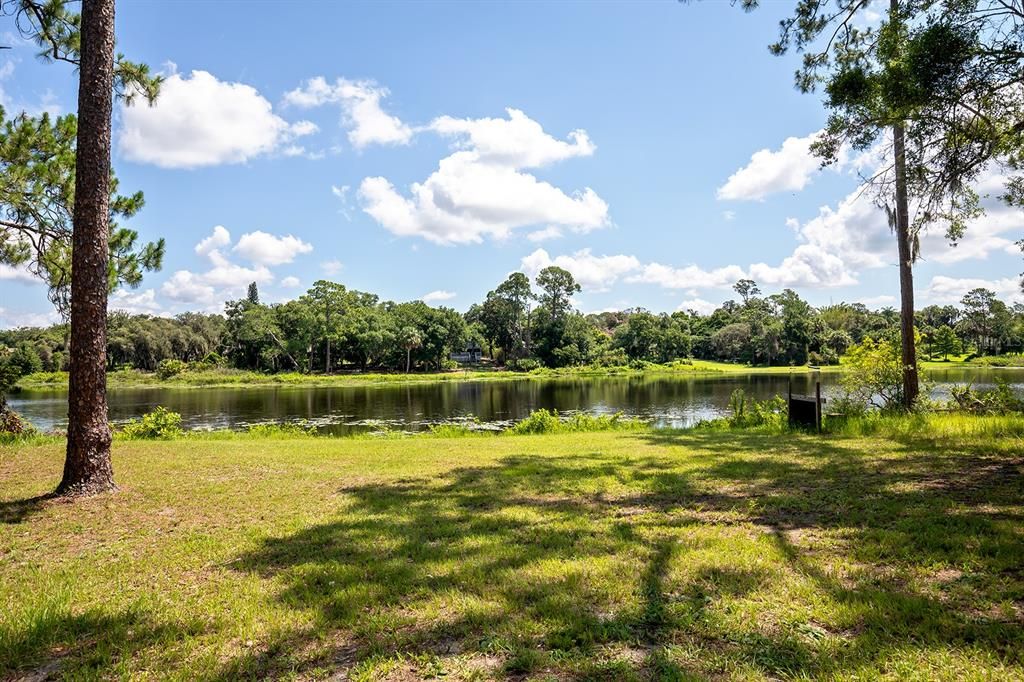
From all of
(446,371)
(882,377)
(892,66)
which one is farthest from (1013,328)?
(892,66)

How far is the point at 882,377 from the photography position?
1434cm

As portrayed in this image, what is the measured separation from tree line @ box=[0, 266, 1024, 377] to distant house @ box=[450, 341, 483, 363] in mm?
1654

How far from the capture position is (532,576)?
4125 millimetres

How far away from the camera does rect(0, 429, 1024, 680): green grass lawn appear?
3.04m

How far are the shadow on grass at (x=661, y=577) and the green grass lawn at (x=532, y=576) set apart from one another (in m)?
0.02

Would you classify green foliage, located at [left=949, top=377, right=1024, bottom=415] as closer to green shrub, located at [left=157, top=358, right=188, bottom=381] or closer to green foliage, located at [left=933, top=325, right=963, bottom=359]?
green shrub, located at [left=157, top=358, right=188, bottom=381]

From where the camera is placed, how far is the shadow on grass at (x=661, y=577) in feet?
9.95

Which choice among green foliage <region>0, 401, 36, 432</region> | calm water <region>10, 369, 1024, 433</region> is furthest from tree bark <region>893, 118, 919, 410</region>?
green foliage <region>0, 401, 36, 432</region>

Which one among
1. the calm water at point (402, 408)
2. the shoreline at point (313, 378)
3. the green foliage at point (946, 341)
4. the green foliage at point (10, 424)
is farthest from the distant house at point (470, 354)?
the green foliage at point (10, 424)

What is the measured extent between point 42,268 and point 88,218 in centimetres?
572

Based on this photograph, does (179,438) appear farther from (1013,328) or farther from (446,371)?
(1013,328)

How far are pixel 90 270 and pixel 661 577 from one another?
25.0 ft

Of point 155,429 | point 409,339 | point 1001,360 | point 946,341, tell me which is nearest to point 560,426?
point 155,429

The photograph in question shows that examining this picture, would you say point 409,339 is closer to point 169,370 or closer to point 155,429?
point 169,370
